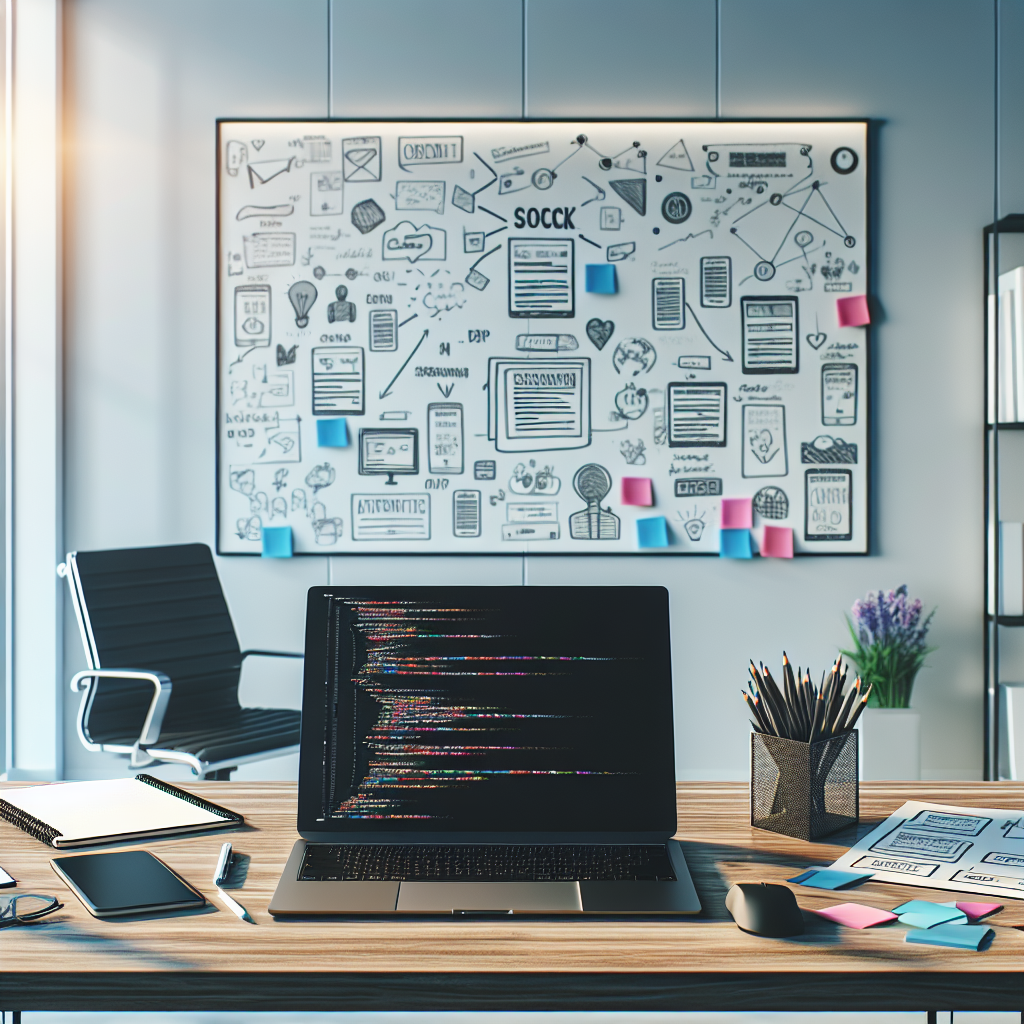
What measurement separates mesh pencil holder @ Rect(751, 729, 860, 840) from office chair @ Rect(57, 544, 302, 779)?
1.60 m

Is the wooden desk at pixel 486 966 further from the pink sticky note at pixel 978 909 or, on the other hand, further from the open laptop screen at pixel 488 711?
the open laptop screen at pixel 488 711

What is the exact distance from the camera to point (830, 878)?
0.99 meters

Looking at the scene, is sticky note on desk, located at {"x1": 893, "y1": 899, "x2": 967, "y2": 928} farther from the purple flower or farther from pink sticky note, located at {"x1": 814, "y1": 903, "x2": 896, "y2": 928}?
the purple flower

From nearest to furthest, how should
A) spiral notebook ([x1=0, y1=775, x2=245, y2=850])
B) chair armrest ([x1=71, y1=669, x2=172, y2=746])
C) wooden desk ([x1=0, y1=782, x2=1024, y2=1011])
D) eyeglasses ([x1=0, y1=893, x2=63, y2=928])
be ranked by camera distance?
wooden desk ([x1=0, y1=782, x2=1024, y2=1011])
eyeglasses ([x1=0, y1=893, x2=63, y2=928])
spiral notebook ([x1=0, y1=775, x2=245, y2=850])
chair armrest ([x1=71, y1=669, x2=172, y2=746])

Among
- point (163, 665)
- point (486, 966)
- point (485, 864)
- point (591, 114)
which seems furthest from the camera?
point (591, 114)

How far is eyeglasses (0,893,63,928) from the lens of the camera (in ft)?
2.91

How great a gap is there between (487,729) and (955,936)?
513 millimetres

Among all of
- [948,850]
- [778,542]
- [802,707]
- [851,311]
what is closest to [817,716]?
[802,707]

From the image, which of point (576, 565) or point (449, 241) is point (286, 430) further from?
point (576, 565)

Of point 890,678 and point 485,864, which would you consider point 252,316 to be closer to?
point 890,678

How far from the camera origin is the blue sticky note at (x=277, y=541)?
3.34 metres

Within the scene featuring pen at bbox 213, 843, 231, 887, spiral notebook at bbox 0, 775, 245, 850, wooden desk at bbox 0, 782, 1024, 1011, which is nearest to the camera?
wooden desk at bbox 0, 782, 1024, 1011

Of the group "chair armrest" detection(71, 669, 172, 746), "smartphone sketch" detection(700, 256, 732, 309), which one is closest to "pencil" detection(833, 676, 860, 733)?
"chair armrest" detection(71, 669, 172, 746)

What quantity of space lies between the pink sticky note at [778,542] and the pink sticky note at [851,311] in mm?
753
